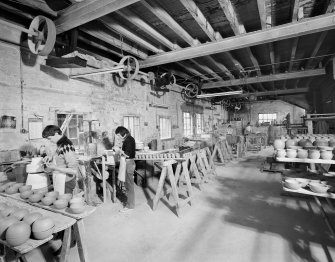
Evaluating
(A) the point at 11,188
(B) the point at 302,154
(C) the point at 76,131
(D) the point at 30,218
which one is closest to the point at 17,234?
(D) the point at 30,218

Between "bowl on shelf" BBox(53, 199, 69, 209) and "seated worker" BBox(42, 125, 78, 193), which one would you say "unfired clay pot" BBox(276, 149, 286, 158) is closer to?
"bowl on shelf" BBox(53, 199, 69, 209)

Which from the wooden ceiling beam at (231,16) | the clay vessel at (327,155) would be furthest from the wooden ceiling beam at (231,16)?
the clay vessel at (327,155)

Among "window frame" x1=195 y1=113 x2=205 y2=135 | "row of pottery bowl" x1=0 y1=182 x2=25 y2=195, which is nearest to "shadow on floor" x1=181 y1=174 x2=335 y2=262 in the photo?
"row of pottery bowl" x1=0 y1=182 x2=25 y2=195

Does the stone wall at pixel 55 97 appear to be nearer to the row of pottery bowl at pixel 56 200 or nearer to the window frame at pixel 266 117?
the row of pottery bowl at pixel 56 200

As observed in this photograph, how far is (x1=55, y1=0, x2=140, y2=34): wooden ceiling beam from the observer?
10.4 ft

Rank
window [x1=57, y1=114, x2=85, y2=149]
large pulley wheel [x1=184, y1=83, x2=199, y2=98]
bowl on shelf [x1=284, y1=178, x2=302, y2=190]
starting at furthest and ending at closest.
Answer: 1. large pulley wheel [x1=184, y1=83, x2=199, y2=98]
2. window [x1=57, y1=114, x2=85, y2=149]
3. bowl on shelf [x1=284, y1=178, x2=302, y2=190]

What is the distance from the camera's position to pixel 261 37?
4.56 meters

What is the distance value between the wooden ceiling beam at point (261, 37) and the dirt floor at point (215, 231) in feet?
11.9

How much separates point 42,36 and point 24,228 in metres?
3.47

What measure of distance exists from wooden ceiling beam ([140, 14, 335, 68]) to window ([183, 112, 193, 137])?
580cm

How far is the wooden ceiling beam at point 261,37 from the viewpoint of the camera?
4051 millimetres

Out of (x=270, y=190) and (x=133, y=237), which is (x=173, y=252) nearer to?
(x=133, y=237)

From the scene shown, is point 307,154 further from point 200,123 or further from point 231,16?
point 200,123

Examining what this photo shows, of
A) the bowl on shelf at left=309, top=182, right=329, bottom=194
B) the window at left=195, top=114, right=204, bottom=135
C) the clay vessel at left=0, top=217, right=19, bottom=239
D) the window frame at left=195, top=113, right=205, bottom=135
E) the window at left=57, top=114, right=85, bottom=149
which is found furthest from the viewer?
the window at left=195, top=114, right=204, bottom=135
